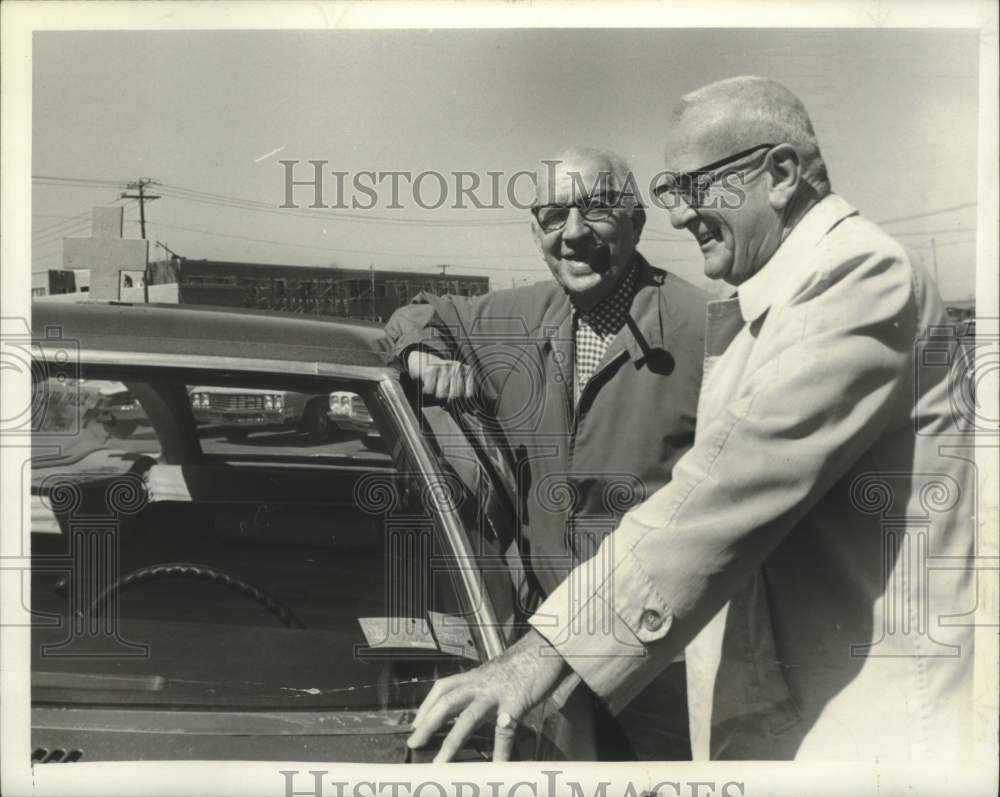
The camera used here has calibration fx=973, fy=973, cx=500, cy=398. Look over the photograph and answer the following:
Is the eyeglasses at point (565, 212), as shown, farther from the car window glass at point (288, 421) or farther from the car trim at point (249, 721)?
the car trim at point (249, 721)

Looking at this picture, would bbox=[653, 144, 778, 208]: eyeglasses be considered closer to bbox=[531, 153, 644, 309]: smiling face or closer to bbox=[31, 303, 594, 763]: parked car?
bbox=[531, 153, 644, 309]: smiling face

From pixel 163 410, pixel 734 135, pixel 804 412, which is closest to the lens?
pixel 804 412

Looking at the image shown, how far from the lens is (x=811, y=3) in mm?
2195

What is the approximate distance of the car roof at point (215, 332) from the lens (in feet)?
6.86

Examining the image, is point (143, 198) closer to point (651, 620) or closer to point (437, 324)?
point (437, 324)

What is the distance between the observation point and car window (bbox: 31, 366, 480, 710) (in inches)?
79.9

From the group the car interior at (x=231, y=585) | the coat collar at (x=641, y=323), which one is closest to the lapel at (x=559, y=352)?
the coat collar at (x=641, y=323)

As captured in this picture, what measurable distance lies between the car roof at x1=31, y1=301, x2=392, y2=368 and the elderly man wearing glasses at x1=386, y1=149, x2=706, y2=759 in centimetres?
10

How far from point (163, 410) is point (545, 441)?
0.90 m

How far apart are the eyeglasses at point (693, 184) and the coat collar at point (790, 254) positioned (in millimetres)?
200

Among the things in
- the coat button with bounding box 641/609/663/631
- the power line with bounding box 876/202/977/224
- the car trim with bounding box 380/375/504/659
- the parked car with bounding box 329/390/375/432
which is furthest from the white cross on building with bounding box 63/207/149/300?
the power line with bounding box 876/202/977/224

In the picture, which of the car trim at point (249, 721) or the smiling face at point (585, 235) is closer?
the car trim at point (249, 721)

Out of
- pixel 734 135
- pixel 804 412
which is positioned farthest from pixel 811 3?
pixel 804 412

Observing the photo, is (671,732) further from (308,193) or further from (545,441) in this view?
(308,193)
